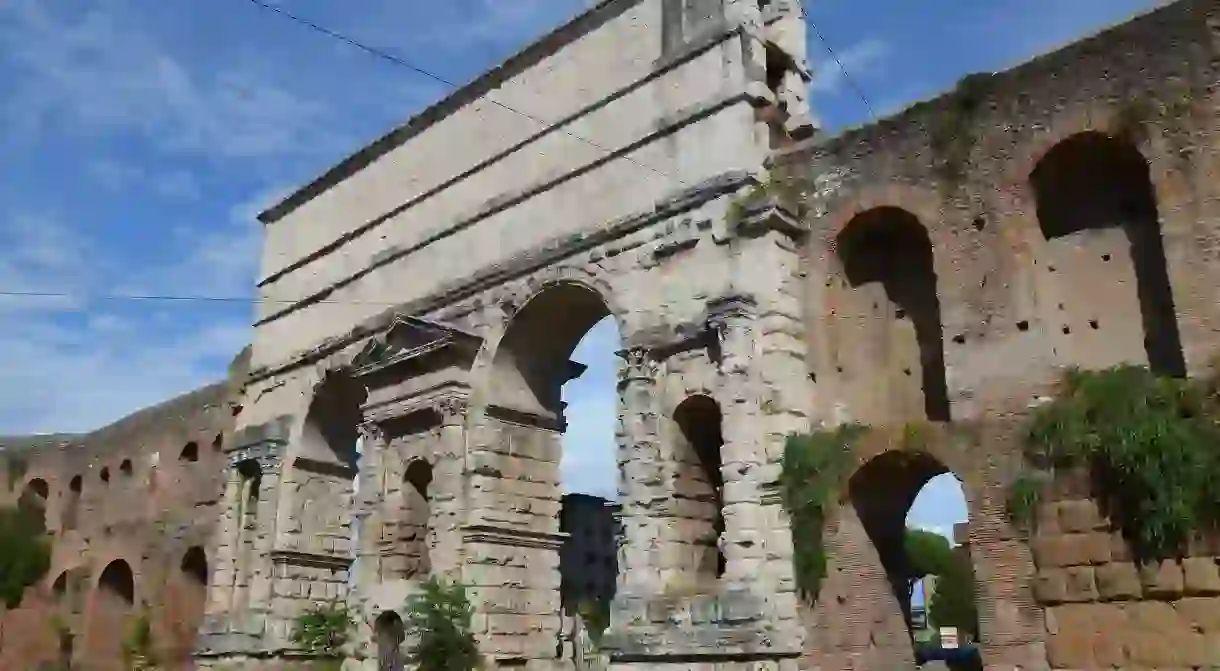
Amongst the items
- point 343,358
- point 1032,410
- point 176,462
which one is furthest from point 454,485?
point 176,462

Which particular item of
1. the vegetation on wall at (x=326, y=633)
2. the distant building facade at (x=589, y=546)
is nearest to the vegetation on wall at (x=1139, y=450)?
the vegetation on wall at (x=326, y=633)

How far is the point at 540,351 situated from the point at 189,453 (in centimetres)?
1107

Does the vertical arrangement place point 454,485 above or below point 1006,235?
below

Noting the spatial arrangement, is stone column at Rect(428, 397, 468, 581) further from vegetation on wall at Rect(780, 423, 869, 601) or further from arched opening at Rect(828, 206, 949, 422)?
arched opening at Rect(828, 206, 949, 422)

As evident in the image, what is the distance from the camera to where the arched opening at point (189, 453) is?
22.4 m

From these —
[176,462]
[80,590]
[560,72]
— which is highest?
[560,72]

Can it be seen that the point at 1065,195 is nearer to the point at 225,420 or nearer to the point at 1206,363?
the point at 1206,363

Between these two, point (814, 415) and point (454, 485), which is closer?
point (814, 415)

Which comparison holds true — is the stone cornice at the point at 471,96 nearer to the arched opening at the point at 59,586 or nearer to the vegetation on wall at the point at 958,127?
the vegetation on wall at the point at 958,127

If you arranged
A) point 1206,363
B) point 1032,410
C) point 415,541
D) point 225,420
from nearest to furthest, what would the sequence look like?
point 1206,363 < point 1032,410 < point 415,541 < point 225,420

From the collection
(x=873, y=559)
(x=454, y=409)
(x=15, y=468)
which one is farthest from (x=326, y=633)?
(x=15, y=468)

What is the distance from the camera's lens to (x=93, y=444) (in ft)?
84.7

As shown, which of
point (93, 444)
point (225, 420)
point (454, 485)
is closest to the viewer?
point (454, 485)

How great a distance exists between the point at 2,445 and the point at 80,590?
789cm
